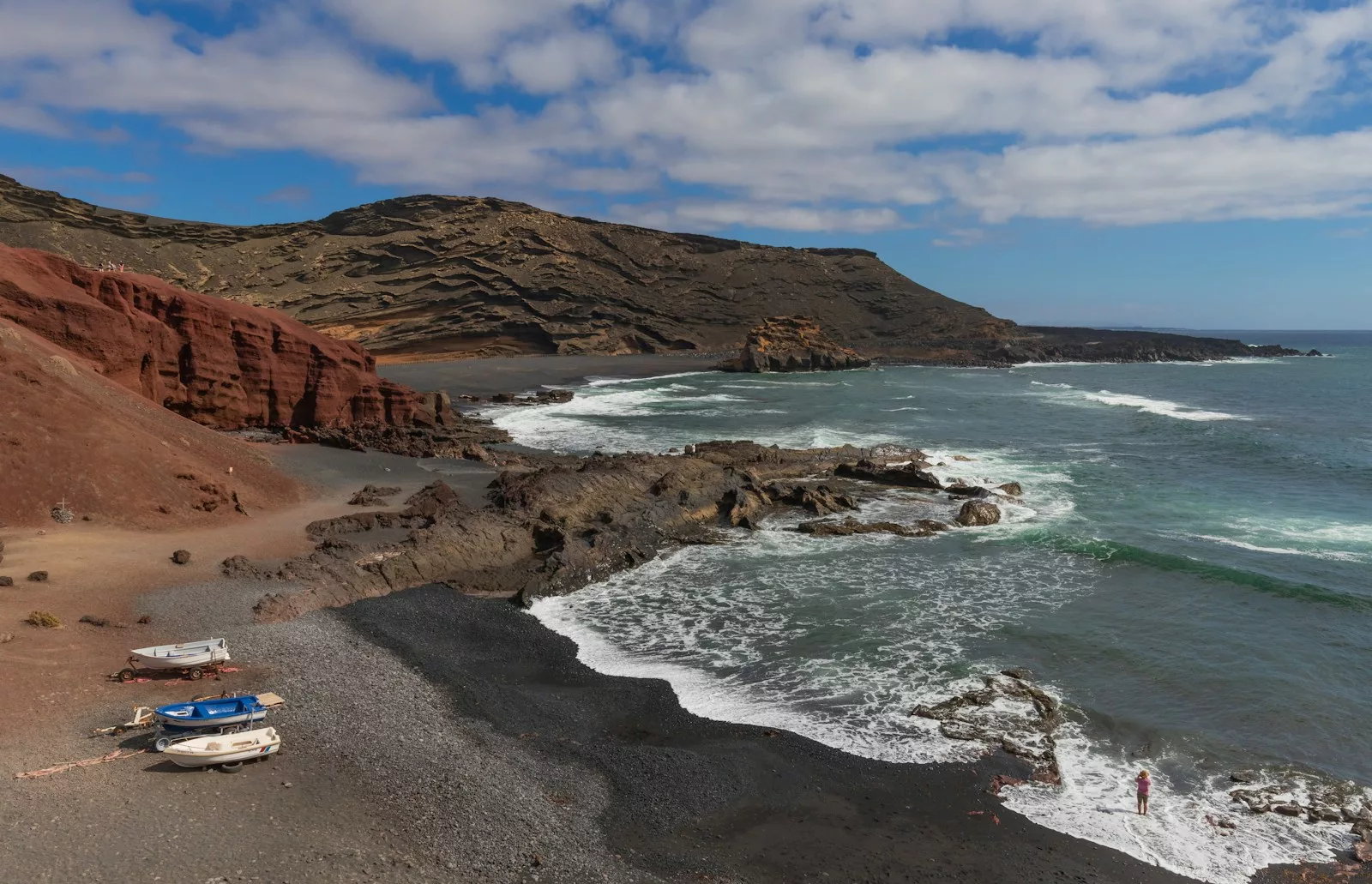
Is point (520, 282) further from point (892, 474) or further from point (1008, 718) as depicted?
point (1008, 718)

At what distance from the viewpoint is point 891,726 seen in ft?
38.2

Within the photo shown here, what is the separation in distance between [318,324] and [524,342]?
1918 cm

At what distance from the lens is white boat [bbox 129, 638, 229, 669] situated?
1125 centimetres

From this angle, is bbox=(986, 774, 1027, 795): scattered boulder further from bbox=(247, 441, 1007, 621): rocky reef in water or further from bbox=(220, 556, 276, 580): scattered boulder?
bbox=(220, 556, 276, 580): scattered boulder

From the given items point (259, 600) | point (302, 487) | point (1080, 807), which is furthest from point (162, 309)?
point (1080, 807)

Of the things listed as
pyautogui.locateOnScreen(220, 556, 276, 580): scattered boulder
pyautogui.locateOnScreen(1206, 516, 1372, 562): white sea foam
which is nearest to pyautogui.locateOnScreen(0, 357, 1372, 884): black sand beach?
pyautogui.locateOnScreen(220, 556, 276, 580): scattered boulder

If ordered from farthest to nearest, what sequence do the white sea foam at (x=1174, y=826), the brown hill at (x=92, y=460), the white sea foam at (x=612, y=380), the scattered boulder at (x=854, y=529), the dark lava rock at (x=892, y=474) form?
1. the white sea foam at (x=612, y=380)
2. the dark lava rock at (x=892, y=474)
3. the scattered boulder at (x=854, y=529)
4. the brown hill at (x=92, y=460)
5. the white sea foam at (x=1174, y=826)

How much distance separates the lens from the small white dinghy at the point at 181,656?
36.9 feet

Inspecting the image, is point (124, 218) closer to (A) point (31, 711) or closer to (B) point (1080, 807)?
(A) point (31, 711)

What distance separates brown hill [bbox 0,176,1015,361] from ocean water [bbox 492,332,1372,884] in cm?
5283

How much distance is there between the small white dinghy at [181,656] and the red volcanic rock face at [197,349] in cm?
1648

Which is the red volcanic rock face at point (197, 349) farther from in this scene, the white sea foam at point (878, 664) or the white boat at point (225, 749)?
the white boat at point (225, 749)

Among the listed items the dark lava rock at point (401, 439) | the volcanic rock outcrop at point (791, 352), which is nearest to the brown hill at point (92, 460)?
the dark lava rock at point (401, 439)

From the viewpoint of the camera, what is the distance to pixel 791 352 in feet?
263
